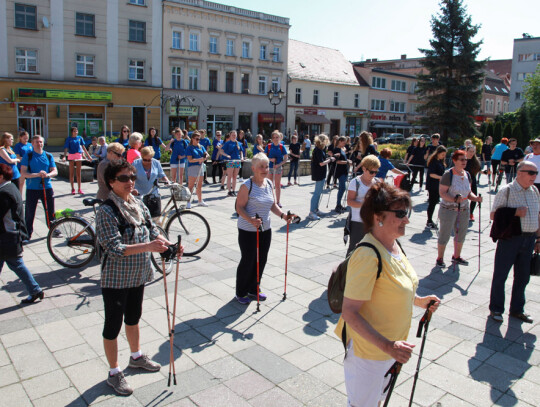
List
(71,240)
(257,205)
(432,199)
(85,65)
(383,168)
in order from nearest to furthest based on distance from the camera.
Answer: (257,205)
(71,240)
(383,168)
(432,199)
(85,65)

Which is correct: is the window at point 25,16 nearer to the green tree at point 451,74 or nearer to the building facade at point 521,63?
the green tree at point 451,74

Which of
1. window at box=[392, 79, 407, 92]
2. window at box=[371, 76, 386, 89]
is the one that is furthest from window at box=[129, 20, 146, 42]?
window at box=[392, 79, 407, 92]

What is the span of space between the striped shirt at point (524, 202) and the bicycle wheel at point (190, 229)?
4333 mm

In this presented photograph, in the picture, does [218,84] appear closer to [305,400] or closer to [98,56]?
[98,56]

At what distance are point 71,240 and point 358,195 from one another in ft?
13.6

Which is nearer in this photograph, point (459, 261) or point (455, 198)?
point (455, 198)

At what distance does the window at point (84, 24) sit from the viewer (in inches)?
1280

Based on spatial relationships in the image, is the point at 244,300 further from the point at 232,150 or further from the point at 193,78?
the point at 193,78

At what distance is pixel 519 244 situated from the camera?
5.26 metres

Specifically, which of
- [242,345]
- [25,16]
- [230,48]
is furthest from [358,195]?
[230,48]

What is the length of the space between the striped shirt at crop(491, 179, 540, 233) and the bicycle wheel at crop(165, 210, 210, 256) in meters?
4.33

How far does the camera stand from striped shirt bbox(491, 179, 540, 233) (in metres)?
5.17

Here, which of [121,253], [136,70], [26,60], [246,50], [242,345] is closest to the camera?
[121,253]

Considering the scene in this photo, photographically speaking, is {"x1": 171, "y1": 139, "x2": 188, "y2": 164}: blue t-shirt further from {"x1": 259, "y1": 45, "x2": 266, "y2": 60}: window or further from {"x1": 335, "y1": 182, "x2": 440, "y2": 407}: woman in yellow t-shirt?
{"x1": 259, "y1": 45, "x2": 266, "y2": 60}: window
